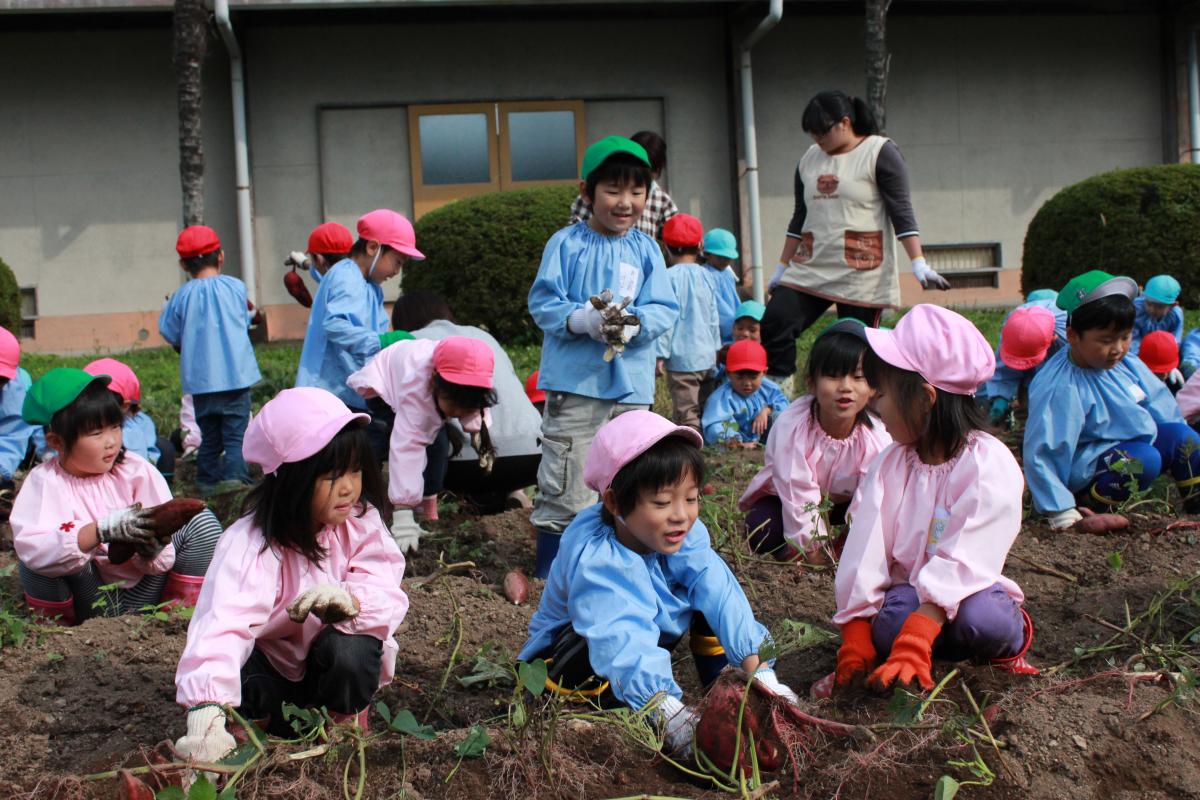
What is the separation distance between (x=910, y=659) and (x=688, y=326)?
180 inches

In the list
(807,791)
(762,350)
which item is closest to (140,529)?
(807,791)

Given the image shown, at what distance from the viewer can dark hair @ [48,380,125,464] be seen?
429 centimetres

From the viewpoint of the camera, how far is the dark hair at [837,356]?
455 cm

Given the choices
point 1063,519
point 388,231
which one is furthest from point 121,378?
point 1063,519

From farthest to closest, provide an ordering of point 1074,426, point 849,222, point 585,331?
point 849,222 < point 1074,426 < point 585,331

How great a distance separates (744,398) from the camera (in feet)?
24.5

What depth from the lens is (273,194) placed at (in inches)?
534

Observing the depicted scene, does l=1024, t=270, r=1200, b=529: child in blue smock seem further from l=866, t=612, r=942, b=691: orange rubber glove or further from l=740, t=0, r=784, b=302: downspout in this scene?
l=740, t=0, r=784, b=302: downspout

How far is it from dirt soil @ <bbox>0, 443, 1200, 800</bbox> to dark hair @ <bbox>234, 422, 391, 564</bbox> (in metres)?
0.52

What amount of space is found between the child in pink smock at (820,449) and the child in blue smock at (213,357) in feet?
10.4

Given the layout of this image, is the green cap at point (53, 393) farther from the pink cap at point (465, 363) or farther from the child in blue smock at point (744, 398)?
the child in blue smock at point (744, 398)

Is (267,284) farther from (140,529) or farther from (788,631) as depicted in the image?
(788,631)

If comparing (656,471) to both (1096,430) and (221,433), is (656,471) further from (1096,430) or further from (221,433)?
(221,433)

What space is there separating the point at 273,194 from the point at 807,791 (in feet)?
39.7
